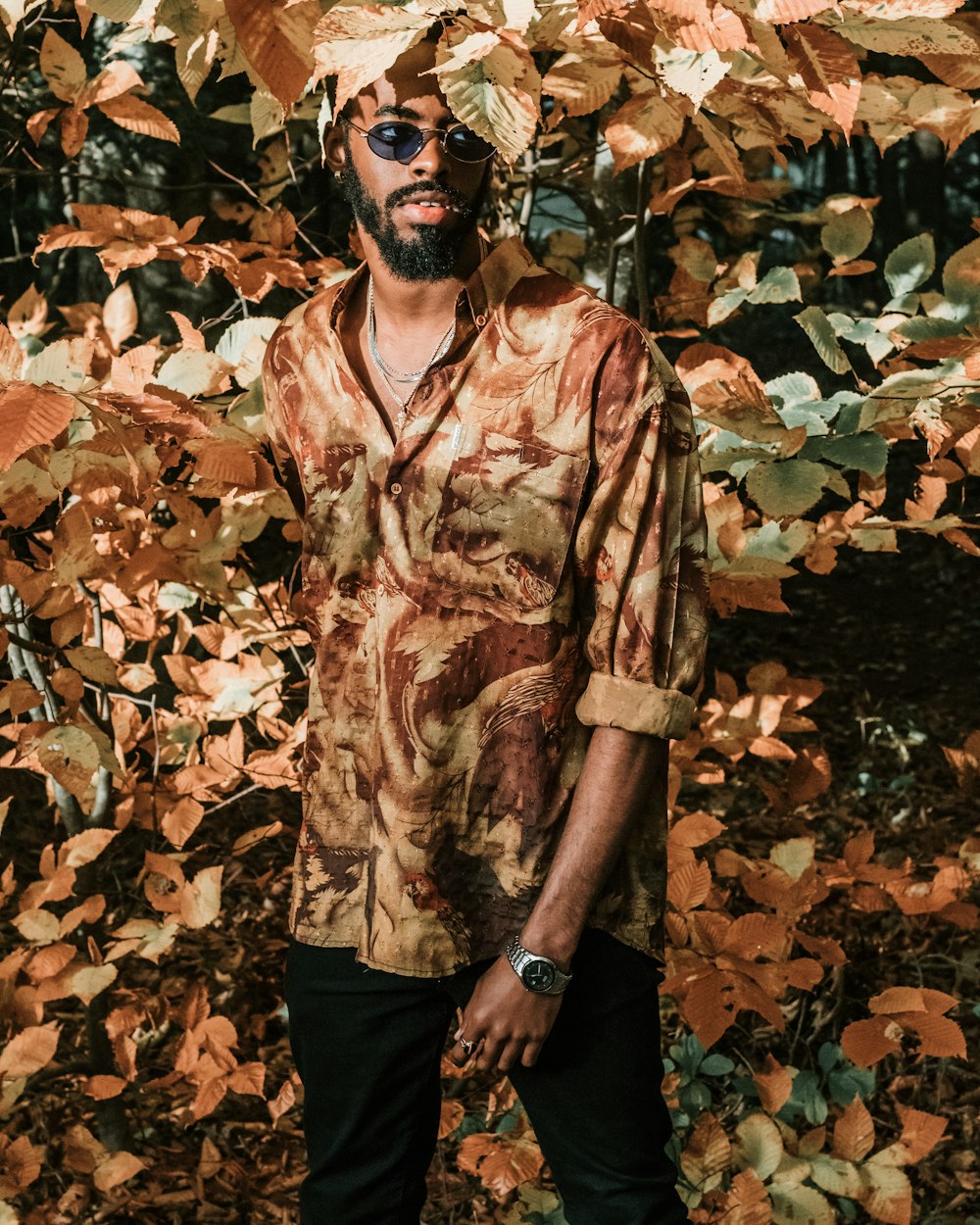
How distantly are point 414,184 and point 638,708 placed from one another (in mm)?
745

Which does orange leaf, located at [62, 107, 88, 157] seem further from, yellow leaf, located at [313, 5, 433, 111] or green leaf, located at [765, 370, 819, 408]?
green leaf, located at [765, 370, 819, 408]

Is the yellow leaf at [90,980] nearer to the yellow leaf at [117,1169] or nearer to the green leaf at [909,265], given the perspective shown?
the yellow leaf at [117,1169]

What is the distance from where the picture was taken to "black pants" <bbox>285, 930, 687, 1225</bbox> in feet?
4.97

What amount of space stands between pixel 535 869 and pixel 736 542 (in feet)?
2.53

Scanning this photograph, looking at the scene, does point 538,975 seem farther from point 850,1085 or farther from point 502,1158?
point 850,1085

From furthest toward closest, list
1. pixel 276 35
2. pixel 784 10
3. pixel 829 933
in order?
pixel 829 933, pixel 276 35, pixel 784 10

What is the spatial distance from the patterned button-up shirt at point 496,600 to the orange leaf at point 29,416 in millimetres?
354

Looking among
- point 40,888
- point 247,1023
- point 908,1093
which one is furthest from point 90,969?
point 908,1093

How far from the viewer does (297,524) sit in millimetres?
2275

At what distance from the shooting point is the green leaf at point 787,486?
5.62 feet

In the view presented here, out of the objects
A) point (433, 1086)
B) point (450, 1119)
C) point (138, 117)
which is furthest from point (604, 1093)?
point (138, 117)

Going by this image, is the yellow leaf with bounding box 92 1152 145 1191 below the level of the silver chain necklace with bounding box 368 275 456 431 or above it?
below

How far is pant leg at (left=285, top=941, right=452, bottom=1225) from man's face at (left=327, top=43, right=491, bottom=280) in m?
0.97

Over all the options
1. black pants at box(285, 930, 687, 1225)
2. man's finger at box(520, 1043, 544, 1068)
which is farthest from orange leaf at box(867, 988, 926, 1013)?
man's finger at box(520, 1043, 544, 1068)
